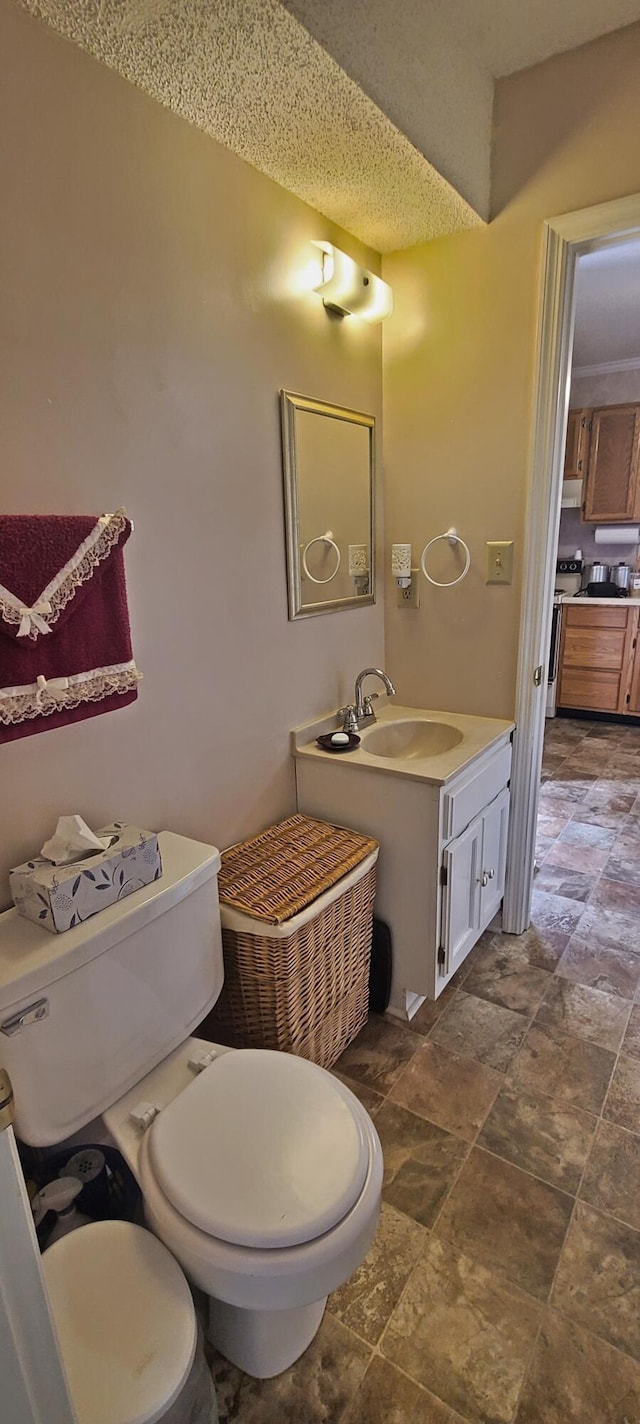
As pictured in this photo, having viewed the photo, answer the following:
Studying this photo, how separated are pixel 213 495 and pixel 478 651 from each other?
101 cm

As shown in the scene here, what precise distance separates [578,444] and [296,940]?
4.21 m

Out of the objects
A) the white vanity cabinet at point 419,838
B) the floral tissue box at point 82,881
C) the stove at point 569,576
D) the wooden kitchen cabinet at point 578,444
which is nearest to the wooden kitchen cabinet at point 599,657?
the stove at point 569,576

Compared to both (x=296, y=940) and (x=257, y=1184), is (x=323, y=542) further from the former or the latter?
(x=257, y=1184)

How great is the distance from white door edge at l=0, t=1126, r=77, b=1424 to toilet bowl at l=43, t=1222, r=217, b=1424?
26 cm

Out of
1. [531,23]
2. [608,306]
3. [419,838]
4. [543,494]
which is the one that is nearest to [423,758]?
[419,838]

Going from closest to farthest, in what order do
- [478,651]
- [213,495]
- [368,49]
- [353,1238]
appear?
[353,1238] → [368,49] → [213,495] → [478,651]

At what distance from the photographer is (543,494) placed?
73.3 inches

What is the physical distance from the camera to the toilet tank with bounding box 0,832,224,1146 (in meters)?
0.95

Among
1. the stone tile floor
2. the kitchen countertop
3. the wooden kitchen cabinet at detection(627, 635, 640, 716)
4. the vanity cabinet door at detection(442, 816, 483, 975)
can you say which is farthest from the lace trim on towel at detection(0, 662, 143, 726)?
the wooden kitchen cabinet at detection(627, 635, 640, 716)

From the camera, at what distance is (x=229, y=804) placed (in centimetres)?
163

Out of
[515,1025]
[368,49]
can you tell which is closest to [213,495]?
[368,49]

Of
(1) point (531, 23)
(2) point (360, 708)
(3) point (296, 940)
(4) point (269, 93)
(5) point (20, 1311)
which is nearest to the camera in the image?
(5) point (20, 1311)

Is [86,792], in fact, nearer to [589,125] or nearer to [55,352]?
[55,352]

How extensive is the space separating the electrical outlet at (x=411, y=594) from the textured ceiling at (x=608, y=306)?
1.15m
